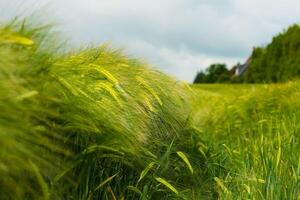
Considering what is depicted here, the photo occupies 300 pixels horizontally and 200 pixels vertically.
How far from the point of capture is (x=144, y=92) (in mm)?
3598

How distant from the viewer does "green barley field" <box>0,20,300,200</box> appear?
2217 mm

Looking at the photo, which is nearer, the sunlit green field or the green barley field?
the green barley field

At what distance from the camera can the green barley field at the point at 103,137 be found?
87.3 inches

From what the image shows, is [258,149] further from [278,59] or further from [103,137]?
[278,59]

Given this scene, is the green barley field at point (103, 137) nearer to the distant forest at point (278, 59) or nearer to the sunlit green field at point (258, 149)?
the sunlit green field at point (258, 149)

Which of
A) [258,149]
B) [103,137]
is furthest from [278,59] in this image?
[103,137]

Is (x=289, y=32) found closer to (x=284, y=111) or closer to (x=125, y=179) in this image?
(x=284, y=111)

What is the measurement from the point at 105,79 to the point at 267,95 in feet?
11.6

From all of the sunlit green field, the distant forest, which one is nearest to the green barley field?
the sunlit green field

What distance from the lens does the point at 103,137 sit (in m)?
2.91

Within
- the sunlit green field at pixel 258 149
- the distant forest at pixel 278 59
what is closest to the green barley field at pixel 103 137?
the sunlit green field at pixel 258 149

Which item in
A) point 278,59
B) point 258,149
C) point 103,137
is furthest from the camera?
point 278,59

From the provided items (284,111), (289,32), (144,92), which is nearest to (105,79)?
(144,92)

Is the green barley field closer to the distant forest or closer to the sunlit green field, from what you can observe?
the sunlit green field
